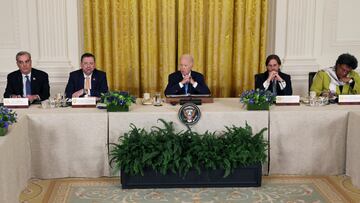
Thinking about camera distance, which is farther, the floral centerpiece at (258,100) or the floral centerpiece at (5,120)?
the floral centerpiece at (258,100)

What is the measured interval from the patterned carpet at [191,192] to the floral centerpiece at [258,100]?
0.64m

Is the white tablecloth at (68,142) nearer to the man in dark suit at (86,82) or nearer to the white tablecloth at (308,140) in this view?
the man in dark suit at (86,82)

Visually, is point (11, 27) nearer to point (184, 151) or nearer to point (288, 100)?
point (184, 151)

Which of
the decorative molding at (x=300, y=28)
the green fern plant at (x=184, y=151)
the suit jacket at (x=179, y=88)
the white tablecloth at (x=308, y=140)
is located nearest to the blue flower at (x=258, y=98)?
the white tablecloth at (x=308, y=140)

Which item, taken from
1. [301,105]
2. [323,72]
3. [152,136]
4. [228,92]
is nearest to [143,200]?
[152,136]

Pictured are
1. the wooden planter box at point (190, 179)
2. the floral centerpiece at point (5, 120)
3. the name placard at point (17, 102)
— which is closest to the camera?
the floral centerpiece at point (5, 120)

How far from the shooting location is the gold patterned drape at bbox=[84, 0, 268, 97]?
5.79 metres

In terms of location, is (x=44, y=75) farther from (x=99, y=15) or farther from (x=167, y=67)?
(x=167, y=67)

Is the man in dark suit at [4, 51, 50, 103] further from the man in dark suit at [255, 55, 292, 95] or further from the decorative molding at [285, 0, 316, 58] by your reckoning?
the decorative molding at [285, 0, 316, 58]

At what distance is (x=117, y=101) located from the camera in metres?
4.02

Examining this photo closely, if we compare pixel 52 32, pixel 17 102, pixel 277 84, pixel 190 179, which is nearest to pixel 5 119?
pixel 17 102

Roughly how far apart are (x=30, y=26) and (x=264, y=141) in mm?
3232

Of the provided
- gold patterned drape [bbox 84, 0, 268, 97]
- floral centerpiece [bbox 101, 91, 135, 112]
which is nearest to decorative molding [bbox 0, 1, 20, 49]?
gold patterned drape [bbox 84, 0, 268, 97]

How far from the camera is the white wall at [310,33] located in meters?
5.86
